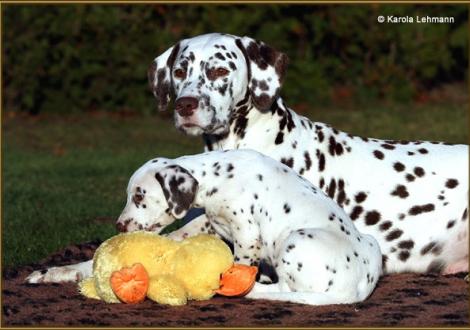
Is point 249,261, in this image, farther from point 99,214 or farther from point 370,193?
point 99,214

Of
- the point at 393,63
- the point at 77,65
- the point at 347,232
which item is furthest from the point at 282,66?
the point at 393,63

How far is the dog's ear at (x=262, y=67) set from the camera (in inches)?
299

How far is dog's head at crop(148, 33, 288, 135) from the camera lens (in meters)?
7.26

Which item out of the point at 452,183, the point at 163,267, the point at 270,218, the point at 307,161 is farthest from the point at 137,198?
the point at 452,183

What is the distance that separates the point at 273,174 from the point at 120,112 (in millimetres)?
12747

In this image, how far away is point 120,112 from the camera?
761 inches

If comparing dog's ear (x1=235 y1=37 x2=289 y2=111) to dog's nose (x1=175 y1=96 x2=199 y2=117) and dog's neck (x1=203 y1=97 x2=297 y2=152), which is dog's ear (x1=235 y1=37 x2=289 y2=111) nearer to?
dog's neck (x1=203 y1=97 x2=297 y2=152)

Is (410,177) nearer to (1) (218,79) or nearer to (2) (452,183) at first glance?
(2) (452,183)

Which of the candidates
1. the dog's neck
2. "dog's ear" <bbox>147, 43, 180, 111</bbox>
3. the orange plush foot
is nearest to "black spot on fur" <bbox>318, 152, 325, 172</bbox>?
the dog's neck

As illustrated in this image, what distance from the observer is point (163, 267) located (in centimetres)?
646

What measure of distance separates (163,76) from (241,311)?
7.95ft

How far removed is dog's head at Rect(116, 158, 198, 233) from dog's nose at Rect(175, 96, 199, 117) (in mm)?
479

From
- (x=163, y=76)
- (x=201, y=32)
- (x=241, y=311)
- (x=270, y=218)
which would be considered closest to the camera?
(x=241, y=311)

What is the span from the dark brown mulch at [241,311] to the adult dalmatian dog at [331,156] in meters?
0.50
